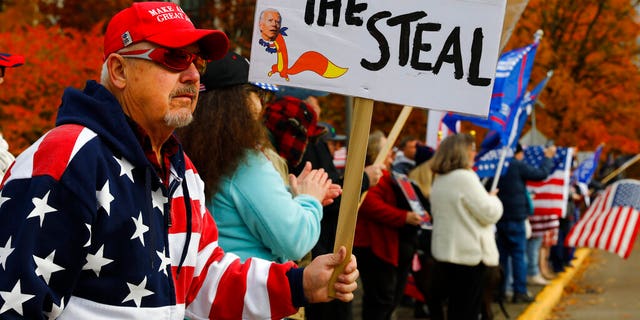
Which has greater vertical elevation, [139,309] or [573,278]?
[139,309]

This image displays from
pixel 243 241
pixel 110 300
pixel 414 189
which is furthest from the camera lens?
pixel 414 189

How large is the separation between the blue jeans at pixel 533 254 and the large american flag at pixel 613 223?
1.17 meters

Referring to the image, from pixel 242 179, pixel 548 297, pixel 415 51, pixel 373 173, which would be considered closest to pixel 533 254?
pixel 548 297

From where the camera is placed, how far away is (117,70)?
102 inches

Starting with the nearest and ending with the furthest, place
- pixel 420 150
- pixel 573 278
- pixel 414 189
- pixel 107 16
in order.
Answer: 1. pixel 414 189
2. pixel 420 150
3. pixel 573 278
4. pixel 107 16

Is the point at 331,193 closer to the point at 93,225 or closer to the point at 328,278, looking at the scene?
the point at 328,278

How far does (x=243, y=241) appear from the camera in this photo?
13.0 ft

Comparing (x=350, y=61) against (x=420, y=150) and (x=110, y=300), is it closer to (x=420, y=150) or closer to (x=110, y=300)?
(x=110, y=300)

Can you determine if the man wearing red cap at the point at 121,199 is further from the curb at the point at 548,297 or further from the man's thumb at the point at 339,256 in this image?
the curb at the point at 548,297

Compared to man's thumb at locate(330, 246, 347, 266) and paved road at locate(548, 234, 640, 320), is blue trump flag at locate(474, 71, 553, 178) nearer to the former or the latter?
paved road at locate(548, 234, 640, 320)

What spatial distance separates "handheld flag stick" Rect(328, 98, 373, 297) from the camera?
114 inches

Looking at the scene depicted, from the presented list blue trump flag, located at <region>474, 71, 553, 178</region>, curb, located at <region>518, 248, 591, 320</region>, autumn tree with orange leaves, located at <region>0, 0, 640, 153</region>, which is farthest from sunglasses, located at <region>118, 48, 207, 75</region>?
autumn tree with orange leaves, located at <region>0, 0, 640, 153</region>

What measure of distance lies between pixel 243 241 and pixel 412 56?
1.29 m

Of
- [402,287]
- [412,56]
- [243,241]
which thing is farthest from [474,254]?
[412,56]
